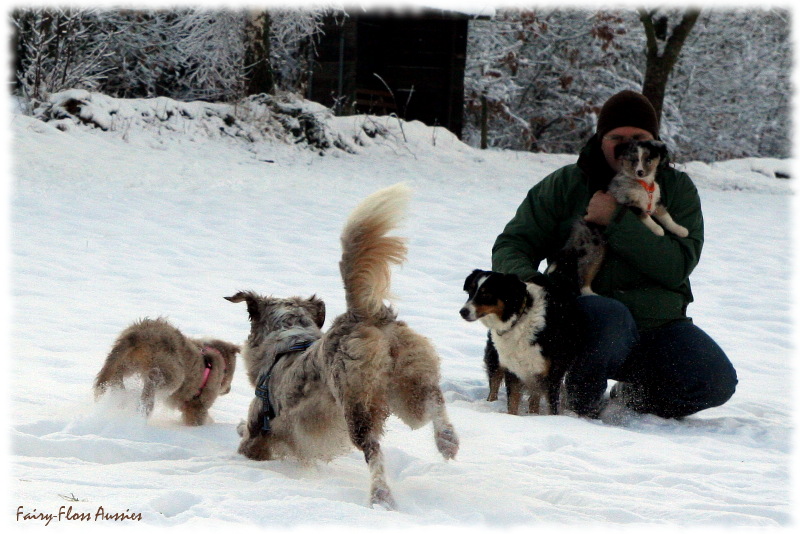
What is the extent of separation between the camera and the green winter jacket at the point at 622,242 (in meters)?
5.01

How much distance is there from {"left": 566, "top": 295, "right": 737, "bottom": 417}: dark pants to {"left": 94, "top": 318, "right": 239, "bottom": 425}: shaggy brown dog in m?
2.19

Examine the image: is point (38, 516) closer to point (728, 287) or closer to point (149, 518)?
point (149, 518)

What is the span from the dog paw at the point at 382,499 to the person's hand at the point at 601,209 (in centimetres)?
260

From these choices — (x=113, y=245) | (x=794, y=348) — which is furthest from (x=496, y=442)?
(x=113, y=245)

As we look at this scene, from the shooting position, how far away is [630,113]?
5.33 m

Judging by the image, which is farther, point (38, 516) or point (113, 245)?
point (113, 245)

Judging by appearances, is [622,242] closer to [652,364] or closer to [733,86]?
[652,364]

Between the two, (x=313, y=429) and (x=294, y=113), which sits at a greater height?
(x=294, y=113)

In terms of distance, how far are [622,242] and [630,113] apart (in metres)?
0.89

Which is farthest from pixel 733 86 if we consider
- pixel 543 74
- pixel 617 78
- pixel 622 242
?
pixel 622 242

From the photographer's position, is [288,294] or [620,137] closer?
[620,137]

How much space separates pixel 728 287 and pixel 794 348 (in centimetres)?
223

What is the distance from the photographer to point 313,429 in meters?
3.62

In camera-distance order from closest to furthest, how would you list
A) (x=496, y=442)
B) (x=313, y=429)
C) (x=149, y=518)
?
(x=149, y=518) → (x=313, y=429) → (x=496, y=442)
